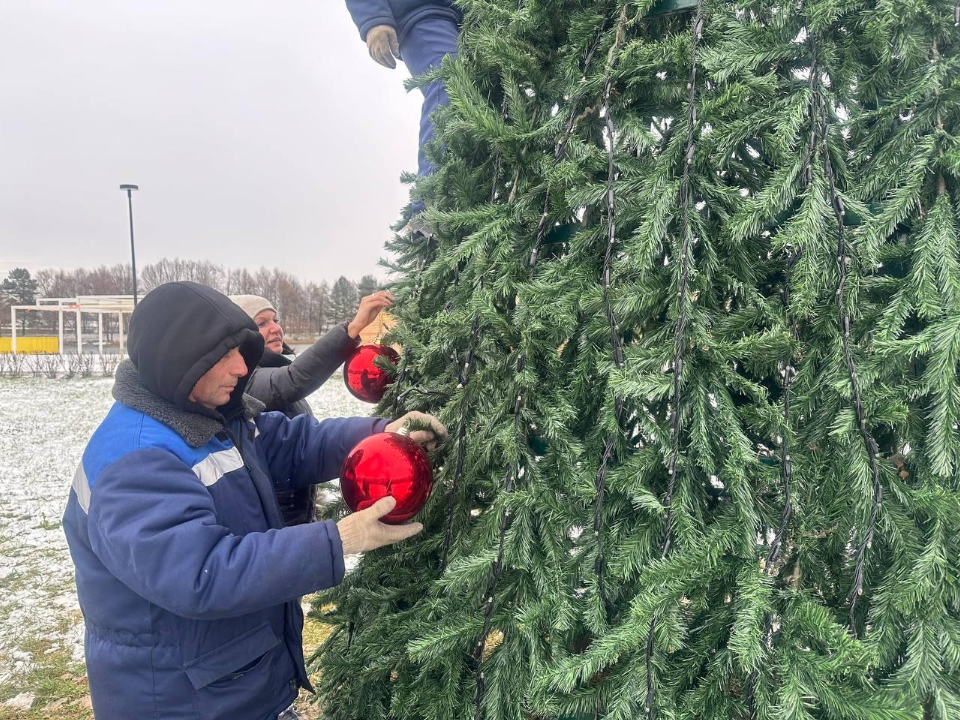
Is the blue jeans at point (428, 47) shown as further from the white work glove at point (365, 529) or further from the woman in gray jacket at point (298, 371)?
the white work glove at point (365, 529)

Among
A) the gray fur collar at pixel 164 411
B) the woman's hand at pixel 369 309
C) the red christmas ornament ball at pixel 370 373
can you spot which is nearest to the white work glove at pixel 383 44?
the woman's hand at pixel 369 309

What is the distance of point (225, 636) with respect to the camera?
1.71 meters

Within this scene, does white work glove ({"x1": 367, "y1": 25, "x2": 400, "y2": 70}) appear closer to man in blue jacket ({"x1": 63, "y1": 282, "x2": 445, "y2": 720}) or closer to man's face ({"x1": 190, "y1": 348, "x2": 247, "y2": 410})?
man in blue jacket ({"x1": 63, "y1": 282, "x2": 445, "y2": 720})

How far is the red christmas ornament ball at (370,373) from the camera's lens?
2115 millimetres

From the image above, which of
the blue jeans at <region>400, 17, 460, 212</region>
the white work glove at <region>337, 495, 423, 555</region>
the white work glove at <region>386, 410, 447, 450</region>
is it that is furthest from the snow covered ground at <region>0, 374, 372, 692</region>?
the blue jeans at <region>400, 17, 460, 212</region>

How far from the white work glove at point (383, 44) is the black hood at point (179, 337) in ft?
4.50

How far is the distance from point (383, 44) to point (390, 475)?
1.88 metres

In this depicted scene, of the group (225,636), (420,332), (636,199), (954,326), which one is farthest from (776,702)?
(225,636)

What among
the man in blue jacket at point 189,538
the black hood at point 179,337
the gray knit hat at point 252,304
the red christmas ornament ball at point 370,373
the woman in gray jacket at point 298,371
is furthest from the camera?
the gray knit hat at point 252,304

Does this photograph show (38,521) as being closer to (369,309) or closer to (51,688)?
(51,688)

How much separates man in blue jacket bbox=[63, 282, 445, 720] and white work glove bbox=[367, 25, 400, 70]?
1368mm

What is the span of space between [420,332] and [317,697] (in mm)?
1312

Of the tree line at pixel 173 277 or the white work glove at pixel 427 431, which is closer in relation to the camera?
the white work glove at pixel 427 431

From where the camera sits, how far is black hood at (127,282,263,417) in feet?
5.45
